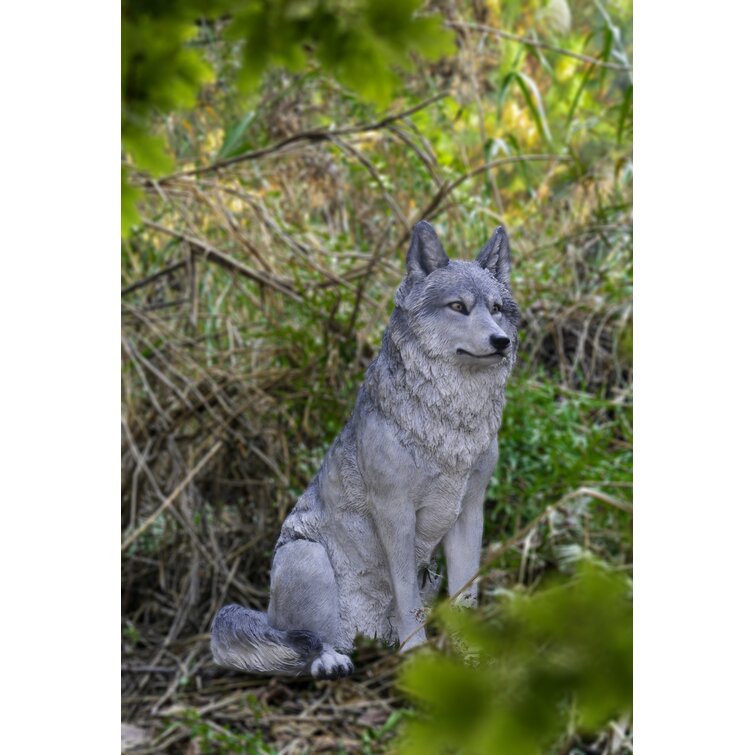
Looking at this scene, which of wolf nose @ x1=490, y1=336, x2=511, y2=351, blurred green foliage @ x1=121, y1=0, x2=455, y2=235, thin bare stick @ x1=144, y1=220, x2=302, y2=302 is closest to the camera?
blurred green foliage @ x1=121, y1=0, x2=455, y2=235

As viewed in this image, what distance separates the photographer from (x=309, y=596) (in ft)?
7.43

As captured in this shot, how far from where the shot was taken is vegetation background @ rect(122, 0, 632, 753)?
9.23 feet

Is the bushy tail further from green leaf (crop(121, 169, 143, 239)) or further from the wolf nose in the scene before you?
green leaf (crop(121, 169, 143, 239))

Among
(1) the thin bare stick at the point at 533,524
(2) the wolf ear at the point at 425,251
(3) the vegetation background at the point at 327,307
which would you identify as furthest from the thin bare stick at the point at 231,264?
(1) the thin bare stick at the point at 533,524

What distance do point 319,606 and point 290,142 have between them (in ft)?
4.64

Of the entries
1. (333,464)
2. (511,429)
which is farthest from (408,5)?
(511,429)

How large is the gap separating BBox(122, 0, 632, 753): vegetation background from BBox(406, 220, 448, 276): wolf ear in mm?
732

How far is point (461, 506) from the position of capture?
2.27 metres

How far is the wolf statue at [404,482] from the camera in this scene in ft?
7.10

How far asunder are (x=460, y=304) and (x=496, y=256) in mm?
157

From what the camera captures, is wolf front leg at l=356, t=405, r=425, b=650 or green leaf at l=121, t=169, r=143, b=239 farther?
wolf front leg at l=356, t=405, r=425, b=650

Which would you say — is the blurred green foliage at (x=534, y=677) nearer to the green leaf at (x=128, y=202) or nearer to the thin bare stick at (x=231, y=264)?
the green leaf at (x=128, y=202)

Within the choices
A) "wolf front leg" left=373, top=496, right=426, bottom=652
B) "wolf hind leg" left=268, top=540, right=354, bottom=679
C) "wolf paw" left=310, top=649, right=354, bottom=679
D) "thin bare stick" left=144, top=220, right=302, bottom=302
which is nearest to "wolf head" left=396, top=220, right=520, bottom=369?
"wolf front leg" left=373, top=496, right=426, bottom=652

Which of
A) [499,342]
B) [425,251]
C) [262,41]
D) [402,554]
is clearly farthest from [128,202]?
[402,554]
